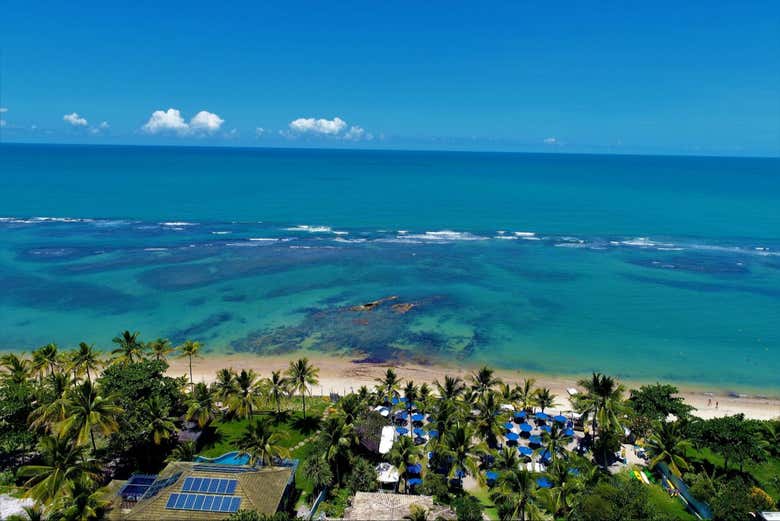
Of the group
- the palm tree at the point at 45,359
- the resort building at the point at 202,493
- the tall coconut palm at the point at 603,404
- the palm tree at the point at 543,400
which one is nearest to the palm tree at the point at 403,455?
the resort building at the point at 202,493

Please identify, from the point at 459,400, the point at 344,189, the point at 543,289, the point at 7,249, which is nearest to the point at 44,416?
the point at 459,400

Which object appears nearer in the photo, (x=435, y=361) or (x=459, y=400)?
(x=459, y=400)

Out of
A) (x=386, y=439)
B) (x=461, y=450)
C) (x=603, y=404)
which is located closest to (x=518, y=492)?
(x=461, y=450)

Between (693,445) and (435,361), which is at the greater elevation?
(693,445)

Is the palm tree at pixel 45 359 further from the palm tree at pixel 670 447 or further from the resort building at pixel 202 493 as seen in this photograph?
the palm tree at pixel 670 447

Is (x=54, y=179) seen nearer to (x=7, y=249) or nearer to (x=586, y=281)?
(x=7, y=249)

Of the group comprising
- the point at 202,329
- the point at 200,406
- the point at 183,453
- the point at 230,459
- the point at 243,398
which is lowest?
the point at 202,329

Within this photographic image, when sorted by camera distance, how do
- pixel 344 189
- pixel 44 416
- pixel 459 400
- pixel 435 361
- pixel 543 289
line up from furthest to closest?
pixel 344 189
pixel 543 289
pixel 435 361
pixel 459 400
pixel 44 416

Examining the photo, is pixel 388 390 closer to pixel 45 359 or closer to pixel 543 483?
pixel 543 483
